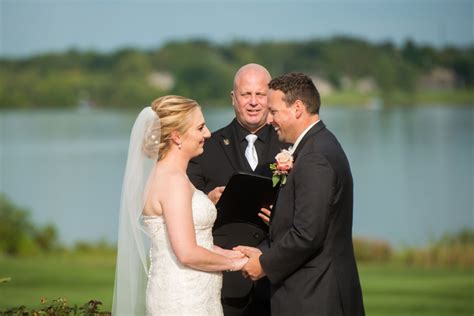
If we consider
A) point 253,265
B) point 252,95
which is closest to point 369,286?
point 252,95

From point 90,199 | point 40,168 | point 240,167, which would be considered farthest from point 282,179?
point 40,168

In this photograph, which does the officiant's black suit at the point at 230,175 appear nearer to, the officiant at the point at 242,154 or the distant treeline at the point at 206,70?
the officiant at the point at 242,154

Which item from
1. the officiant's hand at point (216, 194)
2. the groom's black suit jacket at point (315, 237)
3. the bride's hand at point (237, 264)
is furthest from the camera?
the officiant's hand at point (216, 194)

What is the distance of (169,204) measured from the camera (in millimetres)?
5184

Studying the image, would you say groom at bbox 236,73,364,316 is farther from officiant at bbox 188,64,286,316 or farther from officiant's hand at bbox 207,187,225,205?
officiant at bbox 188,64,286,316

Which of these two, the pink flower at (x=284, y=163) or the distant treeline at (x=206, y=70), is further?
the distant treeline at (x=206, y=70)

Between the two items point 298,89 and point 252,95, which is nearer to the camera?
point 298,89

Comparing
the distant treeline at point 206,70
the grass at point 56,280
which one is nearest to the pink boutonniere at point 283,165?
the grass at point 56,280

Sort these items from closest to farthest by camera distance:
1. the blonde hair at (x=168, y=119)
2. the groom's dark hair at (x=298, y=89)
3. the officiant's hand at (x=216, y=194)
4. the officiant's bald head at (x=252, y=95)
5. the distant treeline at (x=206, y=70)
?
the groom's dark hair at (x=298, y=89) → the blonde hair at (x=168, y=119) → the officiant's hand at (x=216, y=194) → the officiant's bald head at (x=252, y=95) → the distant treeline at (x=206, y=70)

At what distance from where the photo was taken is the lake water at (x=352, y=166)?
31984 millimetres

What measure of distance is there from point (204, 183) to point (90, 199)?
29313mm

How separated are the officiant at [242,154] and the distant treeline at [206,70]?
35668mm

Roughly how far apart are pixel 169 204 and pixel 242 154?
144 centimetres

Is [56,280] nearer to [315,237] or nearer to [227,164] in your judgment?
[227,164]
